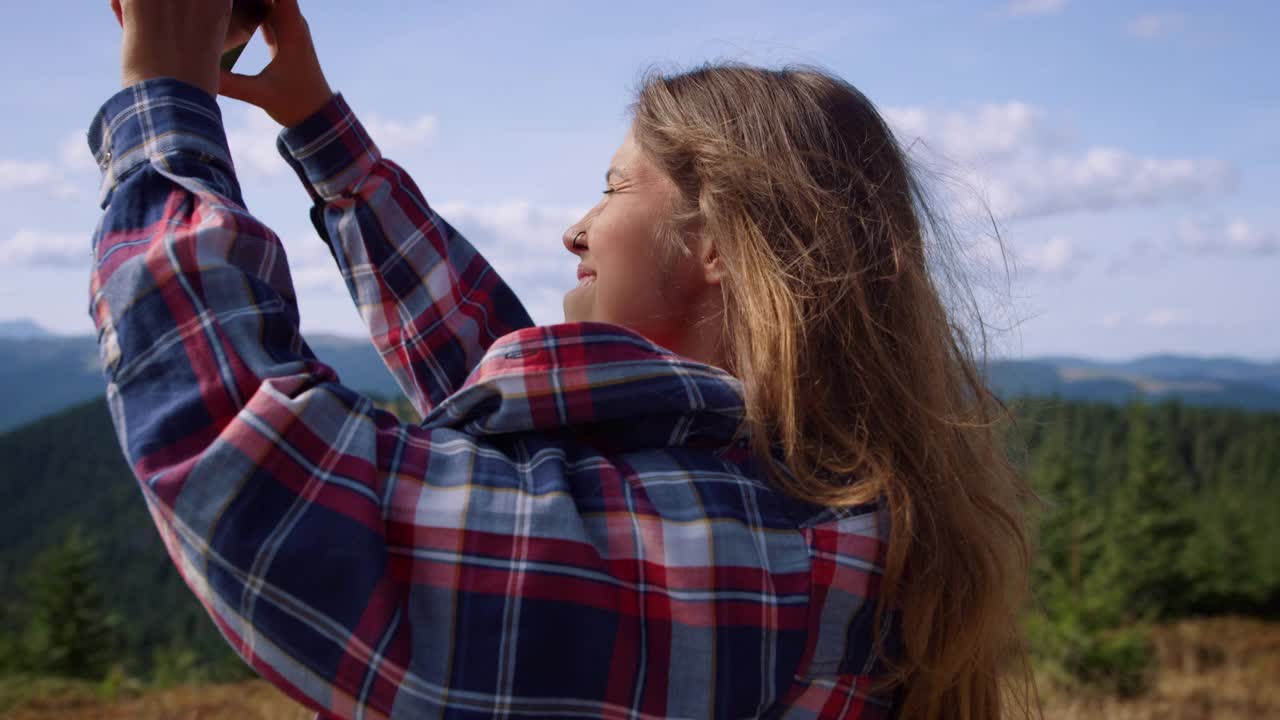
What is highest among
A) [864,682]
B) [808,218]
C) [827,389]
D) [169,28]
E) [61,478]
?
[169,28]

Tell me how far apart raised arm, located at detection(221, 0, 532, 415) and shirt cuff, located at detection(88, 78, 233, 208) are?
0.46 m

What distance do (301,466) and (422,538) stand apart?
13 centimetres

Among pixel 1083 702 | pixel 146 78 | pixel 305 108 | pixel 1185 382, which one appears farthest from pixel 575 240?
pixel 1185 382

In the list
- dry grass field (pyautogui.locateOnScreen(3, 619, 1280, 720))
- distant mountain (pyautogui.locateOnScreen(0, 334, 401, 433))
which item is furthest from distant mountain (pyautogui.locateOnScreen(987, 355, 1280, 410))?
distant mountain (pyautogui.locateOnScreen(0, 334, 401, 433))

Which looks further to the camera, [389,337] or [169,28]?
[389,337]

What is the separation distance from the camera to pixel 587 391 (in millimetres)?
1053

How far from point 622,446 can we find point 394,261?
67 cm

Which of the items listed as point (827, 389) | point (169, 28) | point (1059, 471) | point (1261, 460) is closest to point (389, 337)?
point (169, 28)

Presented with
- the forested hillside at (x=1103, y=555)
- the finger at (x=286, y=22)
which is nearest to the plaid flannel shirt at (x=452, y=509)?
the finger at (x=286, y=22)

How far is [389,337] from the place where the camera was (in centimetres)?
159

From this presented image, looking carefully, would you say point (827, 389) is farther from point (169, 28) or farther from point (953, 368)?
point (169, 28)

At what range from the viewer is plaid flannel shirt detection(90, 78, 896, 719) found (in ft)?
2.94

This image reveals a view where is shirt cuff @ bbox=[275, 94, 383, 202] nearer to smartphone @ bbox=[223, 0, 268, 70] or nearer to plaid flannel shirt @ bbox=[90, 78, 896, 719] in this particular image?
smartphone @ bbox=[223, 0, 268, 70]

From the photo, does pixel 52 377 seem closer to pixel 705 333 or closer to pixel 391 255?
pixel 391 255
